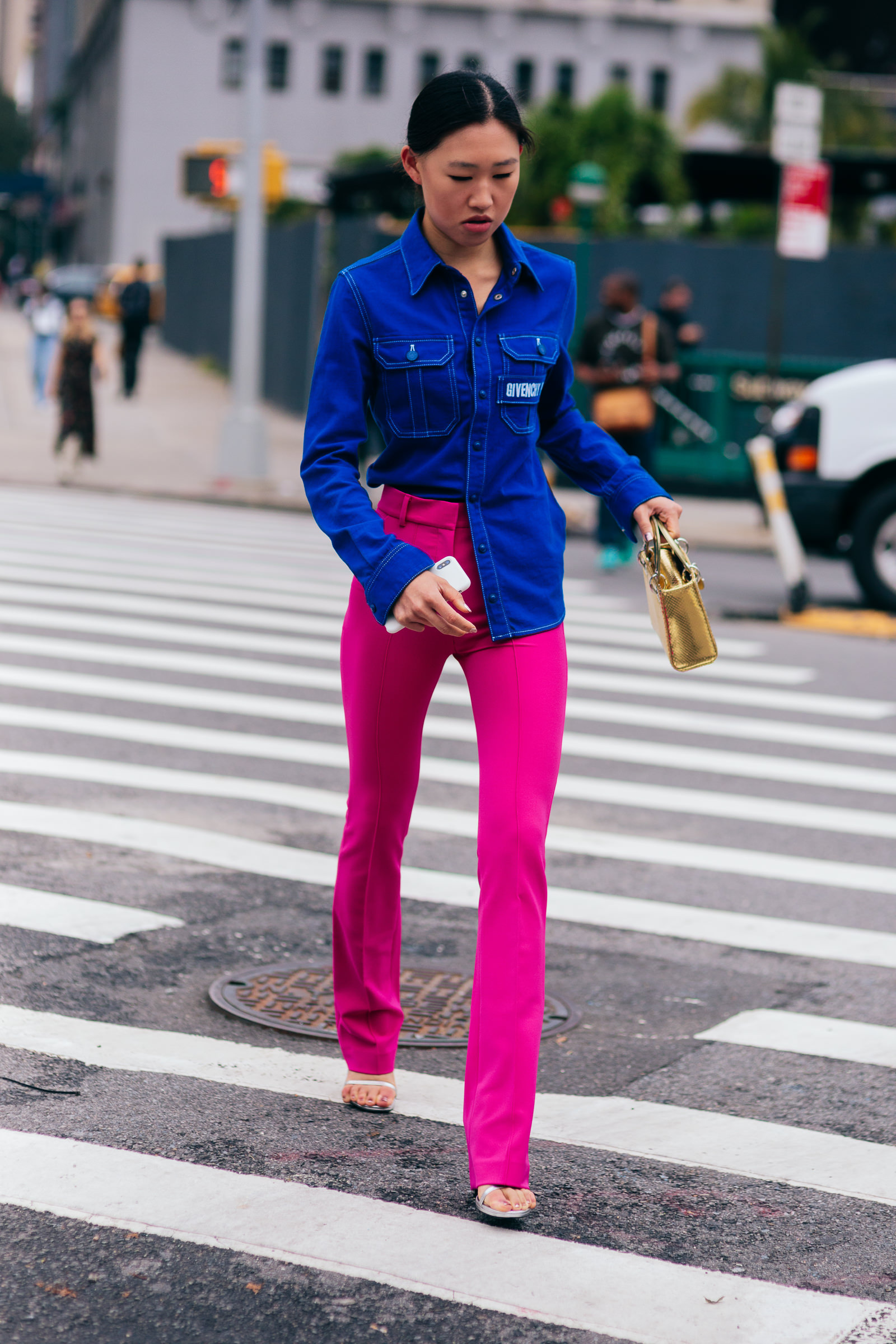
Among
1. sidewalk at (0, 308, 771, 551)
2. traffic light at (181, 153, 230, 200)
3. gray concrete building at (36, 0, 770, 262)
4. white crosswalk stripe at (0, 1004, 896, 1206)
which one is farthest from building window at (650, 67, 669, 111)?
white crosswalk stripe at (0, 1004, 896, 1206)

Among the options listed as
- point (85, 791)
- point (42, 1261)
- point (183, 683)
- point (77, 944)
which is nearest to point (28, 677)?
point (183, 683)

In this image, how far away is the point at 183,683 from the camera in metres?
9.20

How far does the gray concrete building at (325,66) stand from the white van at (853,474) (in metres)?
46.8

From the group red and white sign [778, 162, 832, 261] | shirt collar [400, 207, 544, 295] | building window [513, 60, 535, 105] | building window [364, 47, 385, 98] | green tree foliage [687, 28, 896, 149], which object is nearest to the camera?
shirt collar [400, 207, 544, 295]

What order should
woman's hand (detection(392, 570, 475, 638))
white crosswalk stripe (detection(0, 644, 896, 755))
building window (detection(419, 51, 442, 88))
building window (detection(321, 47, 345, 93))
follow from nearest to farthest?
woman's hand (detection(392, 570, 475, 638))
white crosswalk stripe (detection(0, 644, 896, 755))
building window (detection(321, 47, 345, 93))
building window (detection(419, 51, 442, 88))

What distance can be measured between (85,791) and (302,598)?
17.9 feet

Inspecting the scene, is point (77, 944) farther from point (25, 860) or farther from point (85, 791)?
point (85, 791)

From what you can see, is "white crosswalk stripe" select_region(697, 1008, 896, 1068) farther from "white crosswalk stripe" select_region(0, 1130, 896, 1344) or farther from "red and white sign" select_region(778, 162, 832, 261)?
"red and white sign" select_region(778, 162, 832, 261)

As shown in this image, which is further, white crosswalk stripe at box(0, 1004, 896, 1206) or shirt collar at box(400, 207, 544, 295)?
white crosswalk stripe at box(0, 1004, 896, 1206)

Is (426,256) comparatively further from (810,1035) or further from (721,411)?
(721,411)

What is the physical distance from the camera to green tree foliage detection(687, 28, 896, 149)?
53.2m

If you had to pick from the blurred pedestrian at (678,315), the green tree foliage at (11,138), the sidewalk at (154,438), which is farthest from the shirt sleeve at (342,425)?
the green tree foliage at (11,138)

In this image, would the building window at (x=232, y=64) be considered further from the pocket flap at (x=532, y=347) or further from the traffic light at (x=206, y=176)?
the pocket flap at (x=532, y=347)

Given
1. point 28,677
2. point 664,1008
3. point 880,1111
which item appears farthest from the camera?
point 28,677
